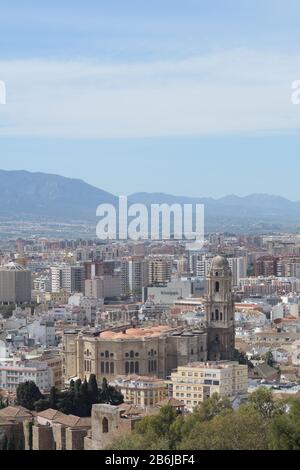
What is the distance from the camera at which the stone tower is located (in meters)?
22.8

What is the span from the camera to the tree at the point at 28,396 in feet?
61.3

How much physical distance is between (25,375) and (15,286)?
22.5 metres

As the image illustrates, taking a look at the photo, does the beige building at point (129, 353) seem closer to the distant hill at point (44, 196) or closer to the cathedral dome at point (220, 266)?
the cathedral dome at point (220, 266)

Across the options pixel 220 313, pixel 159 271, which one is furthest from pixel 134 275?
pixel 220 313

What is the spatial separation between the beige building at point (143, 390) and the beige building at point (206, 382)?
20 centimetres

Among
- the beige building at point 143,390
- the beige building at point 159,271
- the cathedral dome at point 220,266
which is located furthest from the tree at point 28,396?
the beige building at point 159,271

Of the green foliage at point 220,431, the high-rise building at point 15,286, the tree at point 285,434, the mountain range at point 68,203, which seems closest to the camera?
the tree at point 285,434

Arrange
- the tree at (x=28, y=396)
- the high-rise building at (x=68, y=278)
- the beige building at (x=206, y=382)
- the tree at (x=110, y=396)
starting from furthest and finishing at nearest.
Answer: the high-rise building at (x=68, y=278) < the beige building at (x=206, y=382) < the tree at (x=28, y=396) < the tree at (x=110, y=396)

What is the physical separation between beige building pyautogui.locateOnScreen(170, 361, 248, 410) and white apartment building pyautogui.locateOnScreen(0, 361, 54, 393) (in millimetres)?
2886

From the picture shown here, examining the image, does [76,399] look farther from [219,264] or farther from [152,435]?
[219,264]
